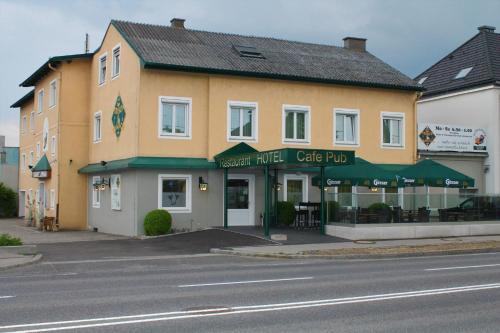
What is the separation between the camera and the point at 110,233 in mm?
29094

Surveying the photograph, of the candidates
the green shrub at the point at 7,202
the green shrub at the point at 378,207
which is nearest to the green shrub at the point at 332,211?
the green shrub at the point at 378,207

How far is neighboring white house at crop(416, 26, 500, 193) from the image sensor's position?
3303 centimetres

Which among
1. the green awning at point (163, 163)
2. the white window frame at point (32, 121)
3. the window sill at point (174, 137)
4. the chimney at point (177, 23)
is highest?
the chimney at point (177, 23)

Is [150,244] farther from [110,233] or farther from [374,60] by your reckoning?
[374,60]

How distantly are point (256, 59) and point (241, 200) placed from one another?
6612 mm

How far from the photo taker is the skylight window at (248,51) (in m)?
29.8

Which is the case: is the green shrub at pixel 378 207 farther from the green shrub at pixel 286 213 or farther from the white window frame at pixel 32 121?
the white window frame at pixel 32 121

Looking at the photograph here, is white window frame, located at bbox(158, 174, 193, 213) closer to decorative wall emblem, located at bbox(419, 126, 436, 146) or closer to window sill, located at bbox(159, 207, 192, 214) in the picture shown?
window sill, located at bbox(159, 207, 192, 214)

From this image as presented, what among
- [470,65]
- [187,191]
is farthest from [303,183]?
[470,65]

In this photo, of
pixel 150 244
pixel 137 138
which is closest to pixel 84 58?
pixel 137 138

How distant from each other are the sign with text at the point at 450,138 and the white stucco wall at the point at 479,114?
0.55 m

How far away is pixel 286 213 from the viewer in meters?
27.7

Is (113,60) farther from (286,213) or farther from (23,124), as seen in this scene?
(23,124)

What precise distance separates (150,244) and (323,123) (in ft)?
35.2
